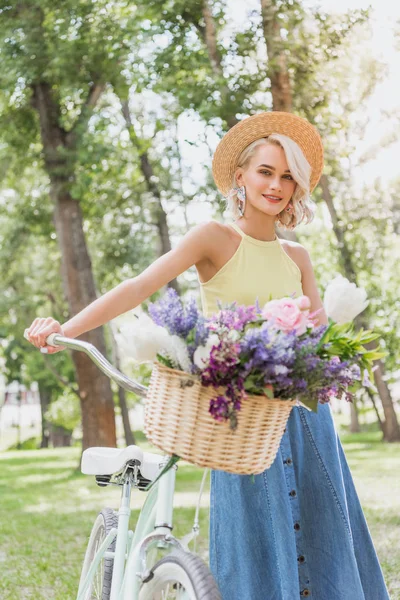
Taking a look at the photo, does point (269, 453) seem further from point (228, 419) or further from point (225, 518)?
point (225, 518)

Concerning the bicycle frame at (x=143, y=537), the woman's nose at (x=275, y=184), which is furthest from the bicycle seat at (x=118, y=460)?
the woman's nose at (x=275, y=184)

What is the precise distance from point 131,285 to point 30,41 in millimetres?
10882

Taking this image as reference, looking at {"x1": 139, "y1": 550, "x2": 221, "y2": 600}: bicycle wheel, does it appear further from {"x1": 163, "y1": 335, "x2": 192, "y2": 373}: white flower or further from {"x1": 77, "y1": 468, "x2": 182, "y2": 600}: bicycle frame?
{"x1": 163, "y1": 335, "x2": 192, "y2": 373}: white flower

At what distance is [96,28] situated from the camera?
39.8 feet

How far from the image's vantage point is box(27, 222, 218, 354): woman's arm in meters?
2.49

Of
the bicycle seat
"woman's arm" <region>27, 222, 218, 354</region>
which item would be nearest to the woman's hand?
"woman's arm" <region>27, 222, 218, 354</region>

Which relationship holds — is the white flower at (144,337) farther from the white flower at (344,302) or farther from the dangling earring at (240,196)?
the dangling earring at (240,196)

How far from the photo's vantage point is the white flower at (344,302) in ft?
7.07

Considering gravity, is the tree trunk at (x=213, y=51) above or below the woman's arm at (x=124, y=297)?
above

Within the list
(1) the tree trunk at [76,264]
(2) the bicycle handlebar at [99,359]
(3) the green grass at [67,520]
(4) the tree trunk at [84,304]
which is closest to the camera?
(2) the bicycle handlebar at [99,359]

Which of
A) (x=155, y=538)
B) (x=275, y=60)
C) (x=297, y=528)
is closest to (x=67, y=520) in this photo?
(x=275, y=60)

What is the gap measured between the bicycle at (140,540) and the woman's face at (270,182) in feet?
2.60

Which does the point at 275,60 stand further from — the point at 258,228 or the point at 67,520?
the point at 258,228

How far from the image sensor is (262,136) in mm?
2996
